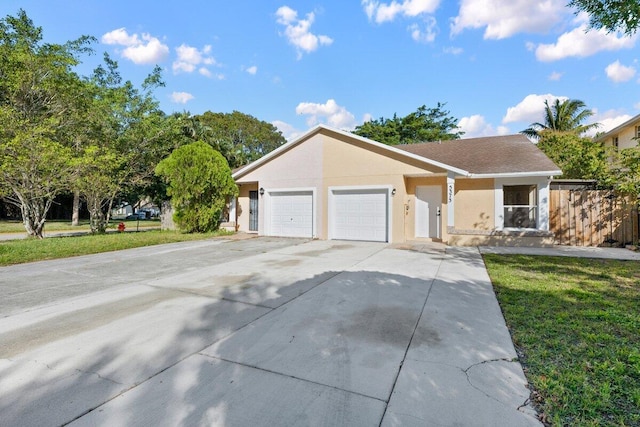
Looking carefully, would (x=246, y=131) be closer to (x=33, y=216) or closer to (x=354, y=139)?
(x=33, y=216)

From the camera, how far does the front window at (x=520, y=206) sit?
10789 mm

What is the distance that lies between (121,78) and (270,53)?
9934 mm

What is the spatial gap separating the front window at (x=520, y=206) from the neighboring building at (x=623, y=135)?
11070 mm

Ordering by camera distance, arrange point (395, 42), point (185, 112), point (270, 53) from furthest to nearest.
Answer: point (185, 112) < point (270, 53) < point (395, 42)

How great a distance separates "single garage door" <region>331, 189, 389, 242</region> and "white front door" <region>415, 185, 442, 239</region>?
1586 mm

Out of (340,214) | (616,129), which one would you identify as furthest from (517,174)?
(616,129)

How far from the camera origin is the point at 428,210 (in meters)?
12.2

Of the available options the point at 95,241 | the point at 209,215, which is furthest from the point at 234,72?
the point at 95,241

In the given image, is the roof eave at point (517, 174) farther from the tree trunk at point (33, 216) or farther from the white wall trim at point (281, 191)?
the tree trunk at point (33, 216)

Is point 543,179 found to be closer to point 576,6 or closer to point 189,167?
point 576,6

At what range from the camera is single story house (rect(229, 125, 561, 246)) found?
10812 millimetres

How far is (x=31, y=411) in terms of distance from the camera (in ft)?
7.00

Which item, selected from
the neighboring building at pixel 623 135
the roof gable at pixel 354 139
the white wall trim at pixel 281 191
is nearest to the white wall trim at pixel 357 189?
the white wall trim at pixel 281 191

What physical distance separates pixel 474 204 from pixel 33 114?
18.3 metres
